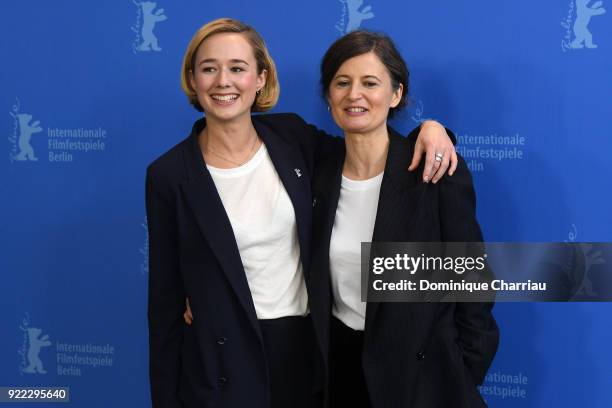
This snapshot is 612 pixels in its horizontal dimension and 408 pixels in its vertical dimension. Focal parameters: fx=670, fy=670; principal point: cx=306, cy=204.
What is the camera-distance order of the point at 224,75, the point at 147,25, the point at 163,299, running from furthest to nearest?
the point at 147,25, the point at 163,299, the point at 224,75

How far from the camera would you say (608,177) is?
1.93 metres

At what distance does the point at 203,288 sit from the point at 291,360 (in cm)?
31

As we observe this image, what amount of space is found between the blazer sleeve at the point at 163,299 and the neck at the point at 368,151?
47 cm

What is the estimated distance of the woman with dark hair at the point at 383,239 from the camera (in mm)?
1560

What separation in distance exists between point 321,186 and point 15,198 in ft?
4.46

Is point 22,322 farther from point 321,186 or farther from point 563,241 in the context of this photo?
point 563,241

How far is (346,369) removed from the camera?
5.52ft

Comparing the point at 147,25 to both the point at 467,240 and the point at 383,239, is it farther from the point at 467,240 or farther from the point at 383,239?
the point at 467,240

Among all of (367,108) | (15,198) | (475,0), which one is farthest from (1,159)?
(475,0)

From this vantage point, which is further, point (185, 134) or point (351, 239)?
point (185, 134)

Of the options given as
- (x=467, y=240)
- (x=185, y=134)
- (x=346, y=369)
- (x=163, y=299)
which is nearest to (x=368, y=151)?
(x=467, y=240)

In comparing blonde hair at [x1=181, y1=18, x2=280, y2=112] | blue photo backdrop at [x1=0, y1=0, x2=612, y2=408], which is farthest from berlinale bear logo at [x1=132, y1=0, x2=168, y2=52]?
blonde hair at [x1=181, y1=18, x2=280, y2=112]

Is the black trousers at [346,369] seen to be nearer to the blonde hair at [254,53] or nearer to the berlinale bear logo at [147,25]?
the blonde hair at [254,53]

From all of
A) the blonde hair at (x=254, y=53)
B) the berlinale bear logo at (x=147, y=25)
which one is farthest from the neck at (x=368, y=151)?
the berlinale bear logo at (x=147, y=25)
